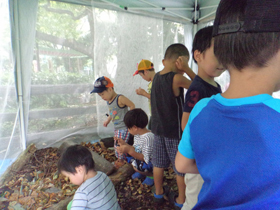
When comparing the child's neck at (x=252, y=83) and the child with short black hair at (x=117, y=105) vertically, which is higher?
the child's neck at (x=252, y=83)

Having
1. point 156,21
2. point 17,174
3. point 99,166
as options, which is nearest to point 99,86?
point 99,166

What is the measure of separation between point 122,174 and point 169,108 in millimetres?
1318

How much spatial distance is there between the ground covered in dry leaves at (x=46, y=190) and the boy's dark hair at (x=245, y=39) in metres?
2.04

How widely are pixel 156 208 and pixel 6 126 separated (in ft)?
7.65

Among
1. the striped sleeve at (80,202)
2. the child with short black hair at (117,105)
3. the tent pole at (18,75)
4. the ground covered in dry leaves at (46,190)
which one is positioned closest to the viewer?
the striped sleeve at (80,202)

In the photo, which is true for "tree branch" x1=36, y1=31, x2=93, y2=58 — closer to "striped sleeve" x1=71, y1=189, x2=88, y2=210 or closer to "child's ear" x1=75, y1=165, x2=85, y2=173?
"child's ear" x1=75, y1=165, x2=85, y2=173

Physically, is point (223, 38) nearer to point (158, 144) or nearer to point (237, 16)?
point (237, 16)

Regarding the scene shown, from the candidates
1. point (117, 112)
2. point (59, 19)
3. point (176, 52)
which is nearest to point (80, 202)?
point (176, 52)

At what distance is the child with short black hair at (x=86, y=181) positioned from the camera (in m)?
1.34

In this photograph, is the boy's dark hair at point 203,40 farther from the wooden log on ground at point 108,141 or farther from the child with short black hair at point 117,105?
the wooden log on ground at point 108,141

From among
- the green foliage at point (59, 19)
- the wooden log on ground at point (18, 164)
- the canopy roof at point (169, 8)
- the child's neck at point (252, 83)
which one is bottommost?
the wooden log on ground at point (18, 164)

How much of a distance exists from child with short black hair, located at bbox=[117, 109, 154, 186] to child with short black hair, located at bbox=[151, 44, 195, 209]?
25 centimetres

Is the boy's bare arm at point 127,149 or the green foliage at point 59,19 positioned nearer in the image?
the boy's bare arm at point 127,149

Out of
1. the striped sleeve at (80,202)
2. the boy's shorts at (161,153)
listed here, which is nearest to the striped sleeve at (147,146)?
the boy's shorts at (161,153)
